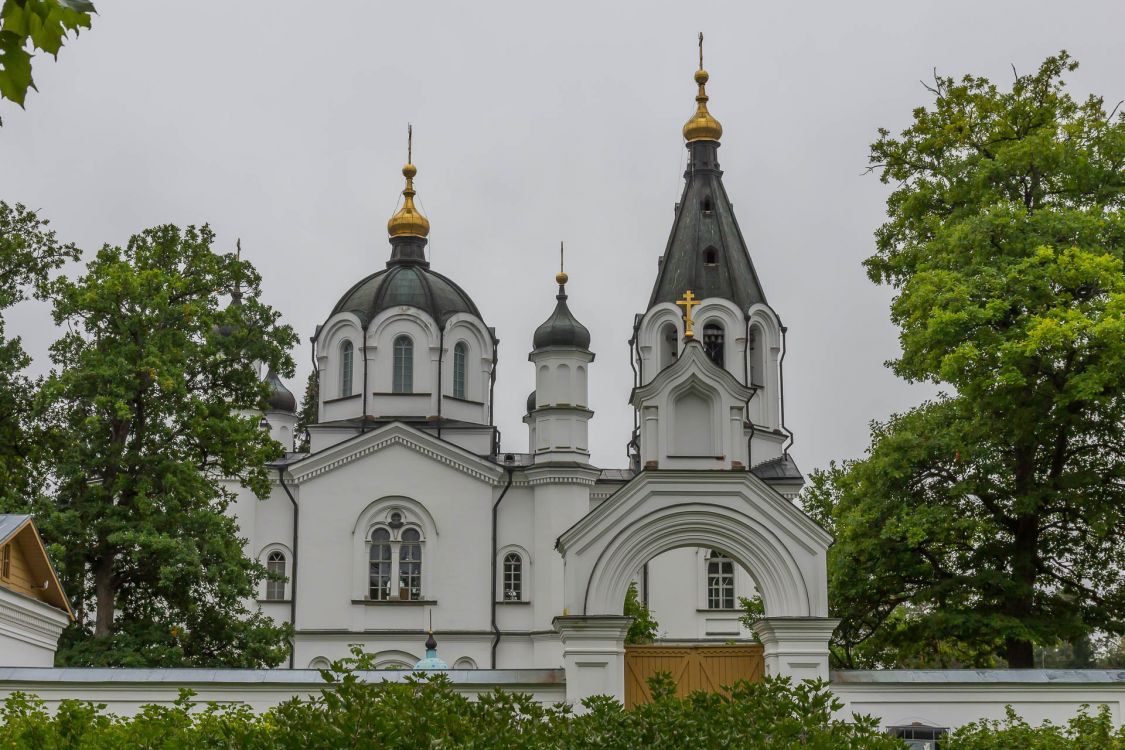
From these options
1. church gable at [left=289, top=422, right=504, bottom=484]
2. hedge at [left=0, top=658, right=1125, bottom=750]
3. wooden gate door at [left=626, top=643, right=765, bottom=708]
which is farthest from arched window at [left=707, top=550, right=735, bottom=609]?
hedge at [left=0, top=658, right=1125, bottom=750]

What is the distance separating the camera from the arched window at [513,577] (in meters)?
30.8

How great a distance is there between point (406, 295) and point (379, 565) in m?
6.85

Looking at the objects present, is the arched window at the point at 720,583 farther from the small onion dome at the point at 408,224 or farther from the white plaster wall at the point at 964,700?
the white plaster wall at the point at 964,700

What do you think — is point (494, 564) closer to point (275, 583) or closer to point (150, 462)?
point (275, 583)

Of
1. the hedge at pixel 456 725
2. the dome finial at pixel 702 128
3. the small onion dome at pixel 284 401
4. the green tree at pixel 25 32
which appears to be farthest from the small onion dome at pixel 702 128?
the green tree at pixel 25 32

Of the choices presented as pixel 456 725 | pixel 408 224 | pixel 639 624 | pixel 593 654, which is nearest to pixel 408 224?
pixel 408 224

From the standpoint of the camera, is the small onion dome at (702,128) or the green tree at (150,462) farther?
the small onion dome at (702,128)

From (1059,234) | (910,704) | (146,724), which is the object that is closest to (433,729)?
(146,724)

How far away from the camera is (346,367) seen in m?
34.1

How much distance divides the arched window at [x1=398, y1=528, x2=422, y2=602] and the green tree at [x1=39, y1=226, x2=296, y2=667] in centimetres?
860

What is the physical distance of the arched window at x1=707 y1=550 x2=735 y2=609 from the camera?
103 ft

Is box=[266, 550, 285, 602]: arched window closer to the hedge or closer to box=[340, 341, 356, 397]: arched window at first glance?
box=[340, 341, 356, 397]: arched window

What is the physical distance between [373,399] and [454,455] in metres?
3.14

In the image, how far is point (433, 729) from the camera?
6305mm
